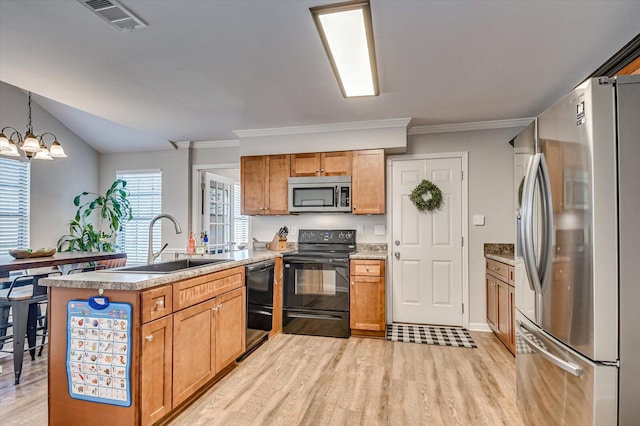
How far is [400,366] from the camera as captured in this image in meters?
2.95

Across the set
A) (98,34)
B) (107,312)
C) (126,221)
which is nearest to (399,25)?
(98,34)

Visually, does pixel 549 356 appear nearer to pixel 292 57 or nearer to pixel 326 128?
pixel 292 57

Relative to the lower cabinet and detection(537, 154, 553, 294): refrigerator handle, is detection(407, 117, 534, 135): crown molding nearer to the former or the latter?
detection(537, 154, 553, 294): refrigerator handle

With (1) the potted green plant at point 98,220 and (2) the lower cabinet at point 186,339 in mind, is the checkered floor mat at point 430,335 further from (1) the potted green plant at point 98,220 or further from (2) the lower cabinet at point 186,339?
(1) the potted green plant at point 98,220

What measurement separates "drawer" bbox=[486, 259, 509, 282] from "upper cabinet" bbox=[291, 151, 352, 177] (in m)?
1.88

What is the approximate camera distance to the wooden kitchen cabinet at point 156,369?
6.07 feet

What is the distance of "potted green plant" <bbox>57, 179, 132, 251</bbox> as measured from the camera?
4.89m

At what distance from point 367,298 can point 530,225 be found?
219 cm

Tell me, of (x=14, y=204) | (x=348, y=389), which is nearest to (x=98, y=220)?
(x=14, y=204)

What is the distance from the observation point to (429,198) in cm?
411

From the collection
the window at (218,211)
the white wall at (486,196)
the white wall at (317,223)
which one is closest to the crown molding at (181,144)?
the window at (218,211)

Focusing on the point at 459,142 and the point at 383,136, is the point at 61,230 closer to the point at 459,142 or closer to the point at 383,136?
the point at 383,136

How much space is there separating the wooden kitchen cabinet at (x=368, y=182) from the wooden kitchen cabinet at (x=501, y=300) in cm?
136

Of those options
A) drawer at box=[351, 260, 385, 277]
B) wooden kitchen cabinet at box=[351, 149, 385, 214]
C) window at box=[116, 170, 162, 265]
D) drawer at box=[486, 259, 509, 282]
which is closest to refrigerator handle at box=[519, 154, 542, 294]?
drawer at box=[486, 259, 509, 282]
